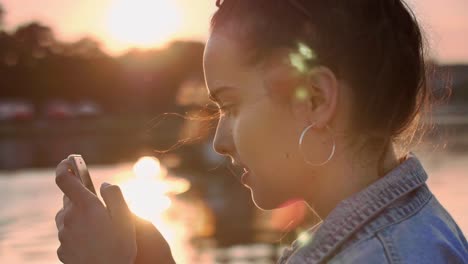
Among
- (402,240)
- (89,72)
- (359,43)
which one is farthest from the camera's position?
(89,72)

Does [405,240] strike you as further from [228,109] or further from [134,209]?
[134,209]

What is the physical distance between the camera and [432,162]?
2592cm

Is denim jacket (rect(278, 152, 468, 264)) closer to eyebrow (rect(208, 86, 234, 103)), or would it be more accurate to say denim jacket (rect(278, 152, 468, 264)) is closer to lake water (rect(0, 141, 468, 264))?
eyebrow (rect(208, 86, 234, 103))

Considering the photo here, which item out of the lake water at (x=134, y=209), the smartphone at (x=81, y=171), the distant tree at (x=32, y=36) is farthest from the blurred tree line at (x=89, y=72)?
the smartphone at (x=81, y=171)

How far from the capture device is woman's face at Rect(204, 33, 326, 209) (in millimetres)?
1820

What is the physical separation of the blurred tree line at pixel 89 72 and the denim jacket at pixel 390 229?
2936 inches

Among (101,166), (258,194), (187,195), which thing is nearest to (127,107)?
(101,166)

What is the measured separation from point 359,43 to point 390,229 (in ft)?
1.12

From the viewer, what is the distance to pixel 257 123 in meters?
1.83

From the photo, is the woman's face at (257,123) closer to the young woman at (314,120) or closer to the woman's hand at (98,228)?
the young woman at (314,120)

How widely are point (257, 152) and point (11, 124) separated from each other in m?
56.5

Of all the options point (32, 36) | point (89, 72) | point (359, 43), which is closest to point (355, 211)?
point (359, 43)

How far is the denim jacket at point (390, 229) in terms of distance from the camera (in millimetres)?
1592

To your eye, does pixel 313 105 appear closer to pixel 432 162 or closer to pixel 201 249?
pixel 201 249
